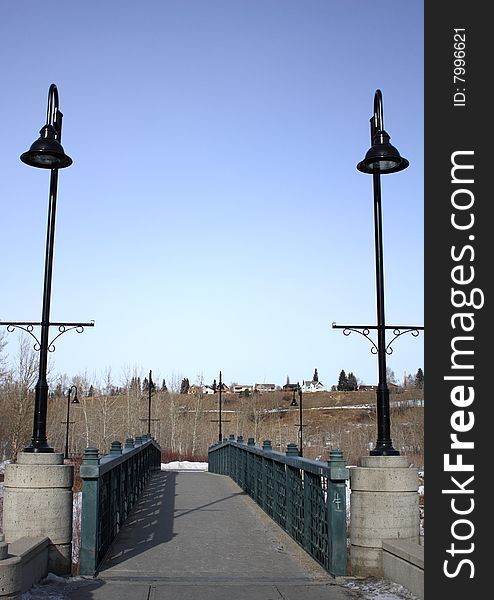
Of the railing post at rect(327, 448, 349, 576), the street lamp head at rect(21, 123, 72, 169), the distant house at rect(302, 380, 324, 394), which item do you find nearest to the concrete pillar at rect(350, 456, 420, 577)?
the railing post at rect(327, 448, 349, 576)

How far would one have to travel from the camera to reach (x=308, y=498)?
9008 millimetres

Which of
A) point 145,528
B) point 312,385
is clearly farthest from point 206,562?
point 312,385

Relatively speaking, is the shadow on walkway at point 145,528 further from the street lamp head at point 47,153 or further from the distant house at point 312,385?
the distant house at point 312,385

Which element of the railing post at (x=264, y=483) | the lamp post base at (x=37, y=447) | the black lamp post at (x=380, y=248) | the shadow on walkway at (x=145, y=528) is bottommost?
the shadow on walkway at (x=145, y=528)

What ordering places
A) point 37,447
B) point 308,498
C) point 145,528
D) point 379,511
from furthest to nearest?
point 145,528
point 308,498
point 37,447
point 379,511

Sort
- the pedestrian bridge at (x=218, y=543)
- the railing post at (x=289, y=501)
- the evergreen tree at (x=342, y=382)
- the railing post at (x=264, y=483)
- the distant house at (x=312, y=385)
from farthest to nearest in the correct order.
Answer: the distant house at (x=312, y=385)
the evergreen tree at (x=342, y=382)
the railing post at (x=264, y=483)
the railing post at (x=289, y=501)
the pedestrian bridge at (x=218, y=543)

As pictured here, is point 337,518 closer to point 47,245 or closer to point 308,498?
point 308,498

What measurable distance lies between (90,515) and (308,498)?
277 cm

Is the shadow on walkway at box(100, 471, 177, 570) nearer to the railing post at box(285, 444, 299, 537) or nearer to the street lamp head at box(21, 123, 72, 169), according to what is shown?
the railing post at box(285, 444, 299, 537)

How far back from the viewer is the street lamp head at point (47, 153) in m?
8.46

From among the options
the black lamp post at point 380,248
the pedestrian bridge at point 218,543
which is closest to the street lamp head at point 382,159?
the black lamp post at point 380,248

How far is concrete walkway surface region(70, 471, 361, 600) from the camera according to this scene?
6992mm

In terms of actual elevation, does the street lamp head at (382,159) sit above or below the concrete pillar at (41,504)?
above

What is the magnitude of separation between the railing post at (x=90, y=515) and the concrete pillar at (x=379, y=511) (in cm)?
284
